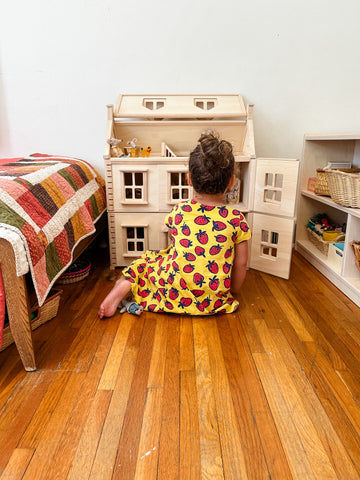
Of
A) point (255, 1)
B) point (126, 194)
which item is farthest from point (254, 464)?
point (255, 1)

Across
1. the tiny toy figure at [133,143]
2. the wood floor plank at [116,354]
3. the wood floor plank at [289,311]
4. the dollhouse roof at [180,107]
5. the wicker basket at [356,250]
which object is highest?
the dollhouse roof at [180,107]

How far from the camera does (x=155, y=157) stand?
6.00 feet

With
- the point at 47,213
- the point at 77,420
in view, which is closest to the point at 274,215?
the point at 47,213

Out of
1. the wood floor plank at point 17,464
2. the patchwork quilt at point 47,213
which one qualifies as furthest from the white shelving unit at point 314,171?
the wood floor plank at point 17,464

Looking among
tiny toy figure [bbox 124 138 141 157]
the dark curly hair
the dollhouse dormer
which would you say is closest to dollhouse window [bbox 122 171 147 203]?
the dollhouse dormer

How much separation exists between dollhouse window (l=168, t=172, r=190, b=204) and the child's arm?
19.6 inches

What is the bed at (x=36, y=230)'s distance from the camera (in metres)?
1.02

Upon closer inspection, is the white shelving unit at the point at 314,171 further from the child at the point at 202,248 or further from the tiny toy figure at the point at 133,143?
the tiny toy figure at the point at 133,143

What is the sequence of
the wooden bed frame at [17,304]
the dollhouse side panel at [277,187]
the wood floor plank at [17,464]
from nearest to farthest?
1. the wood floor plank at [17,464]
2. the wooden bed frame at [17,304]
3. the dollhouse side panel at [277,187]

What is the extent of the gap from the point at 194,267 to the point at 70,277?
72cm

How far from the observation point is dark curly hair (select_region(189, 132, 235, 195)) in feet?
4.49

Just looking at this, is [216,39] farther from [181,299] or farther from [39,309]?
[39,309]

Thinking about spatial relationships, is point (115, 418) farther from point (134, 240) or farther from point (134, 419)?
point (134, 240)

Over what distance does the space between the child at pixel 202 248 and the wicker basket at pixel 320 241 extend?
73 centimetres
